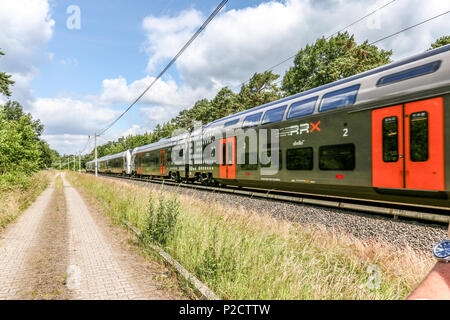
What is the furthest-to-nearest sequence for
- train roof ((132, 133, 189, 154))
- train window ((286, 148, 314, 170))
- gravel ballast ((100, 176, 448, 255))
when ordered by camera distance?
train roof ((132, 133, 189, 154)), train window ((286, 148, 314, 170)), gravel ballast ((100, 176, 448, 255))

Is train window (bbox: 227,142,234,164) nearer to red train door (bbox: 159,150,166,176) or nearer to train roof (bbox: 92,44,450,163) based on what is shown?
train roof (bbox: 92,44,450,163)

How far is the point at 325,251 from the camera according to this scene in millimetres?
4875

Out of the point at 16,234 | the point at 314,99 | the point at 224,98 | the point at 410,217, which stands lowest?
the point at 16,234

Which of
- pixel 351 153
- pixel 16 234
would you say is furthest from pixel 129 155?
pixel 351 153

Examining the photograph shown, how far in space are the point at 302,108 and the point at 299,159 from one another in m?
1.92

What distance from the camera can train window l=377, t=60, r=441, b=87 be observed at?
624cm

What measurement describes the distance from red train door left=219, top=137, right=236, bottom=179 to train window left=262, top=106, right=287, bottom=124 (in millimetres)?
2426

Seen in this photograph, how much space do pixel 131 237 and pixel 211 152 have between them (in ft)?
30.9

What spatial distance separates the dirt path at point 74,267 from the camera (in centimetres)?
381

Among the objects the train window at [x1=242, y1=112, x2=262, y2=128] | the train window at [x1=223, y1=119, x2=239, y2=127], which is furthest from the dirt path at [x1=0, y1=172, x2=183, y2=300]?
the train window at [x1=223, y1=119, x2=239, y2=127]

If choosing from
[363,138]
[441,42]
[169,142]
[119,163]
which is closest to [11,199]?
[169,142]

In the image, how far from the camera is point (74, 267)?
4848 millimetres

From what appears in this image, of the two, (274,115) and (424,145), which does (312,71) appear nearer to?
(274,115)
